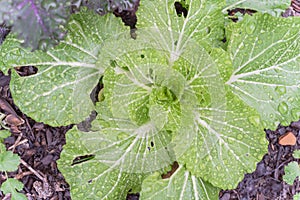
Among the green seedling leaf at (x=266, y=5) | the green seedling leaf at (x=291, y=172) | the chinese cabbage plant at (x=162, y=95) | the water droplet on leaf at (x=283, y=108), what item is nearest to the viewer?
the chinese cabbage plant at (x=162, y=95)

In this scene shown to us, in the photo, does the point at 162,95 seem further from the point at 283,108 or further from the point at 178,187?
the point at 283,108

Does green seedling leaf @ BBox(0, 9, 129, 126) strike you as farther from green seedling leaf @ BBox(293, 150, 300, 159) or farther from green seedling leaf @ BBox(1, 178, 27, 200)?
green seedling leaf @ BBox(293, 150, 300, 159)

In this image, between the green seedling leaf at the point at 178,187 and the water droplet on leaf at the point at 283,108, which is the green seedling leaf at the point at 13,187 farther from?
the water droplet on leaf at the point at 283,108

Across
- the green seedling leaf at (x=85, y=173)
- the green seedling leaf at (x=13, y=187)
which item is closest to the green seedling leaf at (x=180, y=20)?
the green seedling leaf at (x=85, y=173)

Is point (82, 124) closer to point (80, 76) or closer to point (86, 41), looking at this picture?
point (80, 76)

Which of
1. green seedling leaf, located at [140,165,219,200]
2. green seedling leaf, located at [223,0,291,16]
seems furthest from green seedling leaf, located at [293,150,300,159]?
green seedling leaf, located at [223,0,291,16]

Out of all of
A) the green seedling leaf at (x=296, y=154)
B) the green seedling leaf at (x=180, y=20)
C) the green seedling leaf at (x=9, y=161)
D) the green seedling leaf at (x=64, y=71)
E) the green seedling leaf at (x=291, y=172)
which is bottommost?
the green seedling leaf at (x=291, y=172)

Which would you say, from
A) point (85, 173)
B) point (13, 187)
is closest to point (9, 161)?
point (13, 187)
